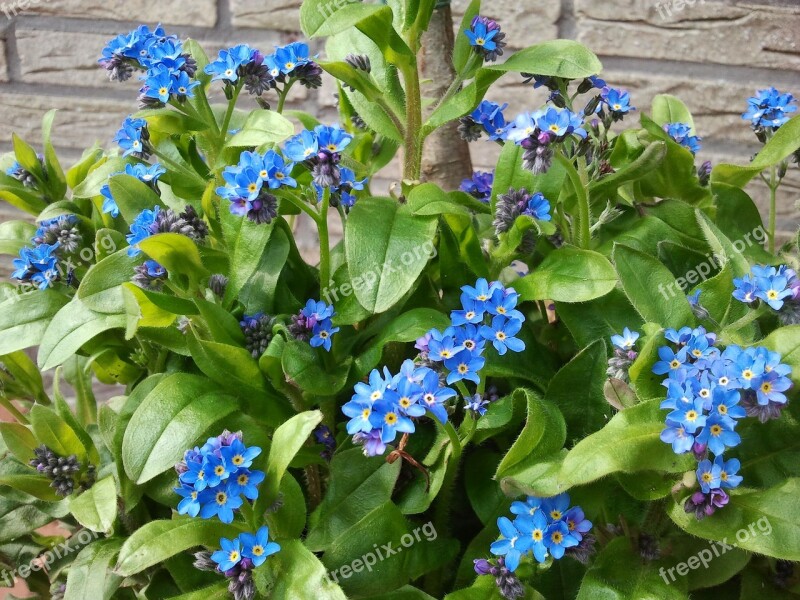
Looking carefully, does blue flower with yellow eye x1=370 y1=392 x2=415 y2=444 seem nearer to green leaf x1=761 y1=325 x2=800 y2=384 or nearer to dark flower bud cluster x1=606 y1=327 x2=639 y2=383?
dark flower bud cluster x1=606 y1=327 x2=639 y2=383

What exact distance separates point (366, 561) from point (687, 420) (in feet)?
1.15

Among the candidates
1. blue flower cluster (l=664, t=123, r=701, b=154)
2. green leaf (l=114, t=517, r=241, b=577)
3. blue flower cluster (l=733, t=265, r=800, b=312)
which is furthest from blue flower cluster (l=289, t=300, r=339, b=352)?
blue flower cluster (l=664, t=123, r=701, b=154)

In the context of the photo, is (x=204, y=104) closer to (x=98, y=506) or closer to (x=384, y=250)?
(x=384, y=250)

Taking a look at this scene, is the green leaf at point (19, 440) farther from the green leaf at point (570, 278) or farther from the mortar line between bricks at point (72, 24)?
the mortar line between bricks at point (72, 24)

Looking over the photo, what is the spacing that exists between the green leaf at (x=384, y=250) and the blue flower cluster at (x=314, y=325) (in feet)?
0.21

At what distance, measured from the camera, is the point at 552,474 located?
824mm

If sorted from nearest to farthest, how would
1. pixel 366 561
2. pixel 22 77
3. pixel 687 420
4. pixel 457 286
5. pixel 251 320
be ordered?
pixel 687 420 < pixel 366 561 < pixel 251 320 < pixel 457 286 < pixel 22 77

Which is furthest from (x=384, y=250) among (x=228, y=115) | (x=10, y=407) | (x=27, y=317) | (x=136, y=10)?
(x=136, y=10)

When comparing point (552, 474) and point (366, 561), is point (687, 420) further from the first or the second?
point (366, 561)

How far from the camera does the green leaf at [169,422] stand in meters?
0.87

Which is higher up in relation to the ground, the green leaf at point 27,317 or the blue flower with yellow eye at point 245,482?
the blue flower with yellow eye at point 245,482

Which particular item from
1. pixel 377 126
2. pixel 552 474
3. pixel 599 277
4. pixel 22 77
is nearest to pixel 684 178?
pixel 599 277

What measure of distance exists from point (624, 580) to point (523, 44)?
156cm

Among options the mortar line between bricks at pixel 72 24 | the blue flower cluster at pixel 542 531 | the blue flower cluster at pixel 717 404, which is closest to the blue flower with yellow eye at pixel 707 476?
the blue flower cluster at pixel 717 404
